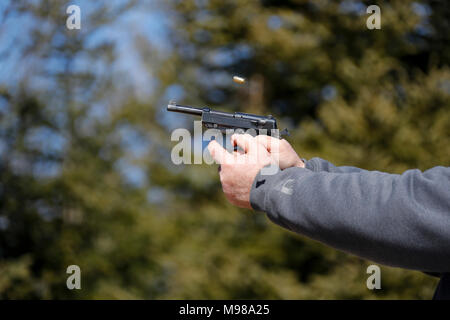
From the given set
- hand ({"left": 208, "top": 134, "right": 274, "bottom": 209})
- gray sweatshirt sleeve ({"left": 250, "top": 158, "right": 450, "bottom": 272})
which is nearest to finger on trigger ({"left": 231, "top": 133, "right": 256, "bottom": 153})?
hand ({"left": 208, "top": 134, "right": 274, "bottom": 209})

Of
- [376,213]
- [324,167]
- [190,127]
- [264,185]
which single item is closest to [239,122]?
[324,167]

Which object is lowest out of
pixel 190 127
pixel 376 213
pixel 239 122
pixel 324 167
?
pixel 376 213

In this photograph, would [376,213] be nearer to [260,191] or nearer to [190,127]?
[260,191]

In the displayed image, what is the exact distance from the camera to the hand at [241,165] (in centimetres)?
144

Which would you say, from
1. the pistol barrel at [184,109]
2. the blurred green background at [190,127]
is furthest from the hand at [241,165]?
the blurred green background at [190,127]

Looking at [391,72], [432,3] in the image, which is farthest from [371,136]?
[432,3]

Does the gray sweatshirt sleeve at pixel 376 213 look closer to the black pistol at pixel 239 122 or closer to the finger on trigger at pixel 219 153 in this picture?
the finger on trigger at pixel 219 153

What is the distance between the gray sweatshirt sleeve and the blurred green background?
5.14 m

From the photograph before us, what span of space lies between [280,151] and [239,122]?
30 cm

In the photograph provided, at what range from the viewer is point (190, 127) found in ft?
30.9

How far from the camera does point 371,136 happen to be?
6871 mm

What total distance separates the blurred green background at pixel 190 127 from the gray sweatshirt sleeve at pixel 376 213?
5136mm

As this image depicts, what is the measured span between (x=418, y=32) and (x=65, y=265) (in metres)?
8.24
